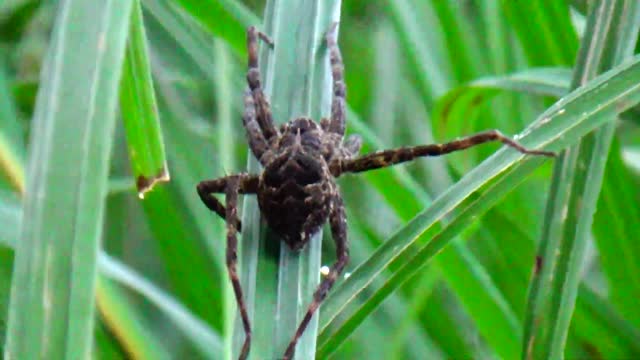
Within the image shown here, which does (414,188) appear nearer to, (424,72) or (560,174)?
(424,72)

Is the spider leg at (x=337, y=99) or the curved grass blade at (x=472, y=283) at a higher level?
the spider leg at (x=337, y=99)

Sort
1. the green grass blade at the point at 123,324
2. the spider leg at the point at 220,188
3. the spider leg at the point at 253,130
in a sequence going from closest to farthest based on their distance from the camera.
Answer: the spider leg at the point at 220,188 → the spider leg at the point at 253,130 → the green grass blade at the point at 123,324

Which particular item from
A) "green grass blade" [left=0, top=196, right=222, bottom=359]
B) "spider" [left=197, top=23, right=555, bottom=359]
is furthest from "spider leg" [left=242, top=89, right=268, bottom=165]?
"green grass blade" [left=0, top=196, right=222, bottom=359]

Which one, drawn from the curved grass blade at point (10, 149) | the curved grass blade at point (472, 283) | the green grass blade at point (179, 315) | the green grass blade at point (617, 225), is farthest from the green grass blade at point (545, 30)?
the curved grass blade at point (10, 149)

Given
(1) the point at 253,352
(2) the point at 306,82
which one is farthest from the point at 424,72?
(1) the point at 253,352

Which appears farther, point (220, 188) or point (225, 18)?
point (225, 18)

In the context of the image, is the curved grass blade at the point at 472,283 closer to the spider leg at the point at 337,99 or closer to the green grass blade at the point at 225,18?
the spider leg at the point at 337,99

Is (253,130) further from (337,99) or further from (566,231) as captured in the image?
(566,231)

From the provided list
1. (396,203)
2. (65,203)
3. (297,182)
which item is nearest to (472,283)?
(396,203)
